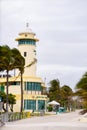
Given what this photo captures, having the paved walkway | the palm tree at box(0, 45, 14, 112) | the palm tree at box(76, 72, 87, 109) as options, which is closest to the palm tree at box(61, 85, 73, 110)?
the palm tree at box(76, 72, 87, 109)

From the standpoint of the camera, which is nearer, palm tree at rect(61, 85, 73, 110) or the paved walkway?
the paved walkway

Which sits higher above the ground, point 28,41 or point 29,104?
point 28,41

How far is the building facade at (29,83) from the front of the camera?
2842 inches

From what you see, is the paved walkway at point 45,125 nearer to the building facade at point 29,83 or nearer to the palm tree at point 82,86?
the palm tree at point 82,86

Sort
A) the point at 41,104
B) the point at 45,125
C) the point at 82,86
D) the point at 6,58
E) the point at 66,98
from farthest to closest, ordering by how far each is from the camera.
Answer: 1. the point at 66,98
2. the point at 41,104
3. the point at 82,86
4. the point at 6,58
5. the point at 45,125

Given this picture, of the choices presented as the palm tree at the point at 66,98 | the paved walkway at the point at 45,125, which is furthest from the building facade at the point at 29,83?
the palm tree at the point at 66,98

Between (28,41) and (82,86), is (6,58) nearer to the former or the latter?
(82,86)

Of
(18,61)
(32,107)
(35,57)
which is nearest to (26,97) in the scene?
(32,107)

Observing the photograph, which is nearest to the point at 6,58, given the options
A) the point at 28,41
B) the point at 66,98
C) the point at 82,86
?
the point at 82,86

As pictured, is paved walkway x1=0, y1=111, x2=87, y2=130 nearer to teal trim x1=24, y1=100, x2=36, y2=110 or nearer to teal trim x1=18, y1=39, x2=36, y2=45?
teal trim x1=24, y1=100, x2=36, y2=110

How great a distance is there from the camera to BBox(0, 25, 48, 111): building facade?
72188 millimetres

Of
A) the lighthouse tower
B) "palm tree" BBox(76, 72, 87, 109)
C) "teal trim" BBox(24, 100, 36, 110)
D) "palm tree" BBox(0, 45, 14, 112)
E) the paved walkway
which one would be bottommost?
the paved walkway

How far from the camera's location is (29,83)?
73.5 metres

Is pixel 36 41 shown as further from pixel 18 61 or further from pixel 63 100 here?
pixel 63 100
